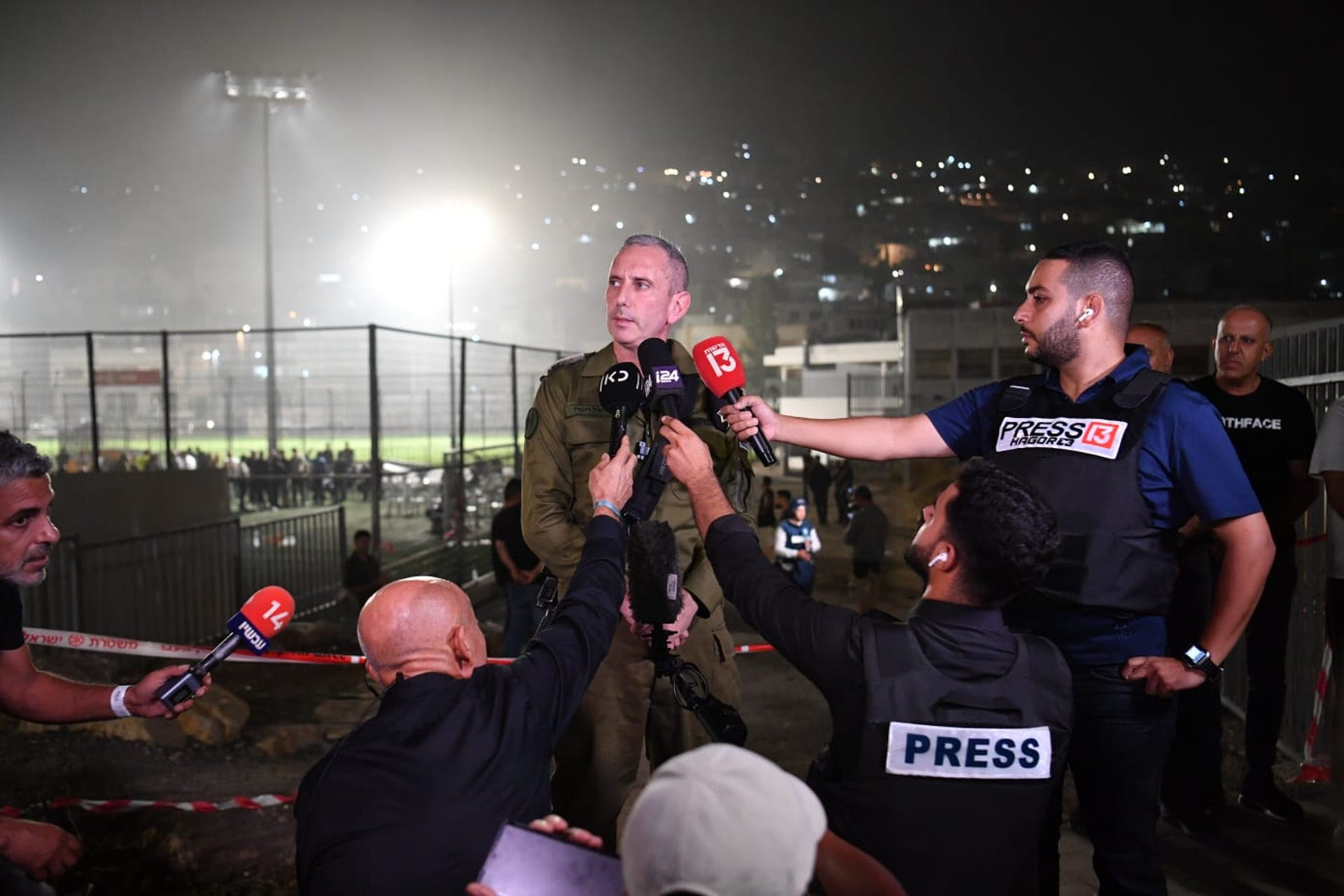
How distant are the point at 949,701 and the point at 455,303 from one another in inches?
4347

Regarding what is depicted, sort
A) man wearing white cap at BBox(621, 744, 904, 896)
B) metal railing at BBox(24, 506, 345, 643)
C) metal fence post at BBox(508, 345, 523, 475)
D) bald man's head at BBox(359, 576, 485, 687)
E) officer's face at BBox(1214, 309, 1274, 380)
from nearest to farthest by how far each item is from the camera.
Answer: man wearing white cap at BBox(621, 744, 904, 896)
bald man's head at BBox(359, 576, 485, 687)
officer's face at BBox(1214, 309, 1274, 380)
metal railing at BBox(24, 506, 345, 643)
metal fence post at BBox(508, 345, 523, 475)

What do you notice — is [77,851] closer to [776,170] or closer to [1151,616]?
[1151,616]

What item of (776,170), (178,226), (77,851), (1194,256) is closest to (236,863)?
(77,851)

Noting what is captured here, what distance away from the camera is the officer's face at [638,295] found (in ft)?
11.1

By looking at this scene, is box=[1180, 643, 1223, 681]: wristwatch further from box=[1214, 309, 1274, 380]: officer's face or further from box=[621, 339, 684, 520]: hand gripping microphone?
box=[1214, 309, 1274, 380]: officer's face

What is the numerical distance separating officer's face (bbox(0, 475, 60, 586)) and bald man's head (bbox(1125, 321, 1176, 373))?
432cm

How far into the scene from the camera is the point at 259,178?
12350cm

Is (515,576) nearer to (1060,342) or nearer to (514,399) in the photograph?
(514,399)

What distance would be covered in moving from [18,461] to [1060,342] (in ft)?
10.2

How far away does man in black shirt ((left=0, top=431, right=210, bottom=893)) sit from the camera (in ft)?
9.51

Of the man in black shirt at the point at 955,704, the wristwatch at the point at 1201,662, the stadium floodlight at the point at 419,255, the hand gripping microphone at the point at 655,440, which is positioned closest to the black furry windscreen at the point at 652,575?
the hand gripping microphone at the point at 655,440

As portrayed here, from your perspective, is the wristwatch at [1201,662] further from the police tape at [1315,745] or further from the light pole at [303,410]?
the light pole at [303,410]

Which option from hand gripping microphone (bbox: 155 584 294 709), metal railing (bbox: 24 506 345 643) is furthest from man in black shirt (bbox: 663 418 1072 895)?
metal railing (bbox: 24 506 345 643)

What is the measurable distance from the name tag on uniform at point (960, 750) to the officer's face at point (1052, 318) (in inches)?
49.2
